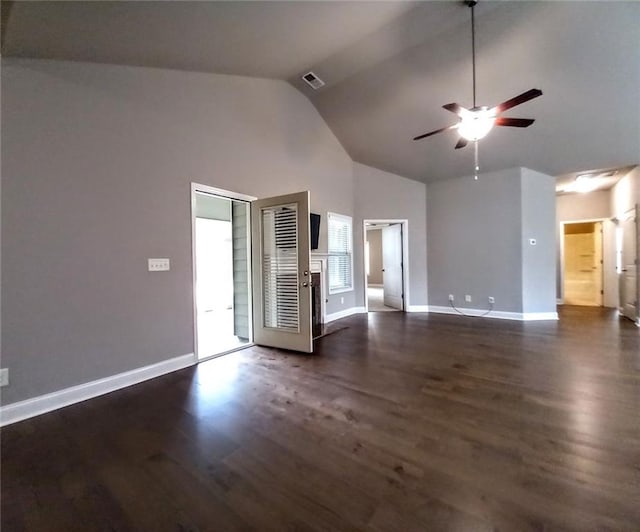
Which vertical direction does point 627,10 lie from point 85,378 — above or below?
above

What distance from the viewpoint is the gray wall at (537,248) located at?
5.32m

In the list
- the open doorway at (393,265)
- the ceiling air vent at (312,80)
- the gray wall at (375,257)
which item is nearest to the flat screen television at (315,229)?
the open doorway at (393,265)

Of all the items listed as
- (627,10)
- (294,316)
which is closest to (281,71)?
(294,316)

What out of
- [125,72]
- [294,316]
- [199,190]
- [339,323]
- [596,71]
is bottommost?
[339,323]

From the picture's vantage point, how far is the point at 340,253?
6.02m

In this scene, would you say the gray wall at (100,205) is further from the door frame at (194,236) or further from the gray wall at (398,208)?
the gray wall at (398,208)

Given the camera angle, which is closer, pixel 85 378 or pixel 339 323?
pixel 85 378

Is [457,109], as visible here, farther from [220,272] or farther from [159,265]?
[220,272]

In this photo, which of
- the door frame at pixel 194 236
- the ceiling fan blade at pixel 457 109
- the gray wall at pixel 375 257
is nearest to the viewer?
the ceiling fan blade at pixel 457 109

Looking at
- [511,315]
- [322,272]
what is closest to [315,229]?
[322,272]

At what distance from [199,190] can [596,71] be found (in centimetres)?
496

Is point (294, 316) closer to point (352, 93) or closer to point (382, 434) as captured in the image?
point (382, 434)

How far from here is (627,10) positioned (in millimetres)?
2676

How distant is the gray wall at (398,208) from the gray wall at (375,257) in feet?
18.9
